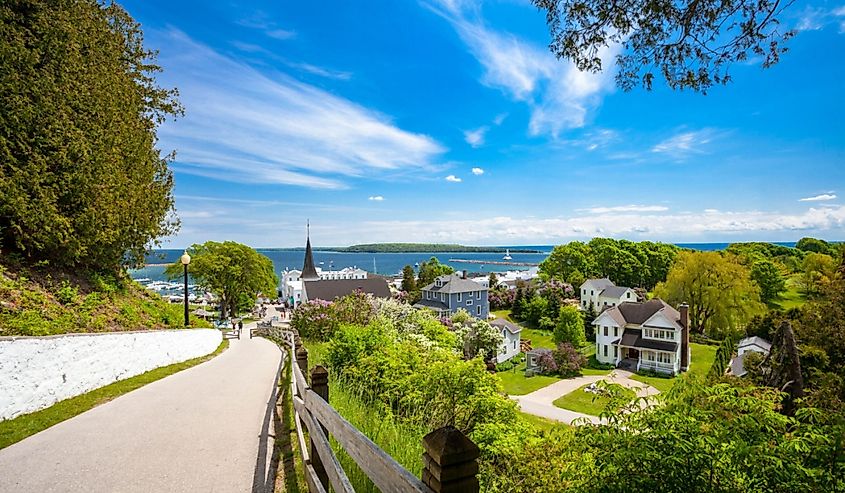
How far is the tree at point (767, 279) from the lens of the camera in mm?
47938

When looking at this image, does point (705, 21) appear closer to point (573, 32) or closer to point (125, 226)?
point (573, 32)

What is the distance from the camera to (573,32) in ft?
17.3

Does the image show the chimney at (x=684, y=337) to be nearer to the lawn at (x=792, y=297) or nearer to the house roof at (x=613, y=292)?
the house roof at (x=613, y=292)

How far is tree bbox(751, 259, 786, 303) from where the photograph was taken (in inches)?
1887

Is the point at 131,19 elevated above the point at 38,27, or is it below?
above

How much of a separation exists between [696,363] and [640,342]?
412 centimetres

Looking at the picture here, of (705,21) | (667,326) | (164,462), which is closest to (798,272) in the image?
(667,326)

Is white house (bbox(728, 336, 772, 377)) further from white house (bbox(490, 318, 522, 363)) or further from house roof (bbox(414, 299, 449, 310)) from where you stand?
house roof (bbox(414, 299, 449, 310))

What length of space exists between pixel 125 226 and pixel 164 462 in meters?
11.3

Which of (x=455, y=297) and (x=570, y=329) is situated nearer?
(x=570, y=329)

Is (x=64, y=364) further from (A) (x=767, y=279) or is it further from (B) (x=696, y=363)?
(A) (x=767, y=279)

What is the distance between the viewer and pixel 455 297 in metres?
45.8

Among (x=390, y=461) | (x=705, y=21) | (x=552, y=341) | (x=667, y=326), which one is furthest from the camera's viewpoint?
(x=552, y=341)

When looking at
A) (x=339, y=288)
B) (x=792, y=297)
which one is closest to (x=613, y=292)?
(x=792, y=297)
